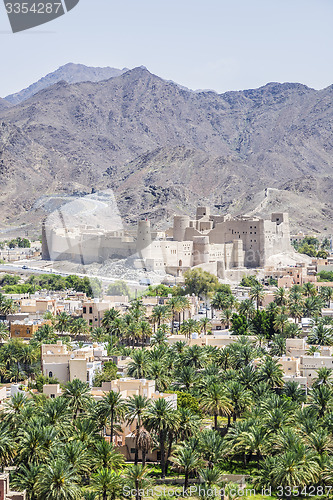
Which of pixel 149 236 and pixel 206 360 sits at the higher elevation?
pixel 149 236

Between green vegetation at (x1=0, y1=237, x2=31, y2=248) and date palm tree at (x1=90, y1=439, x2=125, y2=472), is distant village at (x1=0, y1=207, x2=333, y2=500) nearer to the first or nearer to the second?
date palm tree at (x1=90, y1=439, x2=125, y2=472)

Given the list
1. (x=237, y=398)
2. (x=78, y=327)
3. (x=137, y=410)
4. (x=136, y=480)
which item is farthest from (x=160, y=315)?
(x=136, y=480)

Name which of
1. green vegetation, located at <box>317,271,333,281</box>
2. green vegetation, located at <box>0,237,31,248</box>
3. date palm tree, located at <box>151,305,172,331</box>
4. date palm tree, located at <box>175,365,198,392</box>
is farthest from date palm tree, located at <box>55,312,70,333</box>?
green vegetation, located at <box>0,237,31,248</box>

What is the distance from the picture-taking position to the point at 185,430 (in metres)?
33.5

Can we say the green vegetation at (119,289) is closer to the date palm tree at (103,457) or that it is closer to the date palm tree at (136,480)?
the date palm tree at (103,457)

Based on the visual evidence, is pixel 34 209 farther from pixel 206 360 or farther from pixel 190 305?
pixel 206 360

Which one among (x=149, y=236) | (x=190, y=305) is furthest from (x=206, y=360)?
(x=149, y=236)

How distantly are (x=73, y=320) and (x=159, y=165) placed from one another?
139816mm

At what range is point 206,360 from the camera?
4394cm

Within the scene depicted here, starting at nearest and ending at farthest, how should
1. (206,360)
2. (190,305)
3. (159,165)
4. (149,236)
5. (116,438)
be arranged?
(116,438) → (206,360) → (190,305) → (149,236) → (159,165)

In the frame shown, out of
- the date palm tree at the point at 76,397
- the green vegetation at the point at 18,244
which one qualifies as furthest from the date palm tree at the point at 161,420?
the green vegetation at the point at 18,244

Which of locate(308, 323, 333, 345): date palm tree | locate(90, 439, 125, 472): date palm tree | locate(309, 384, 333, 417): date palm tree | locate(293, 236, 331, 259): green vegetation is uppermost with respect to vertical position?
locate(293, 236, 331, 259): green vegetation

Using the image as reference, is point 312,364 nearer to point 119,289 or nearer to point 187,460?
point 187,460

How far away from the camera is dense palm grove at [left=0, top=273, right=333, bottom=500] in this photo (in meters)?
29.1
